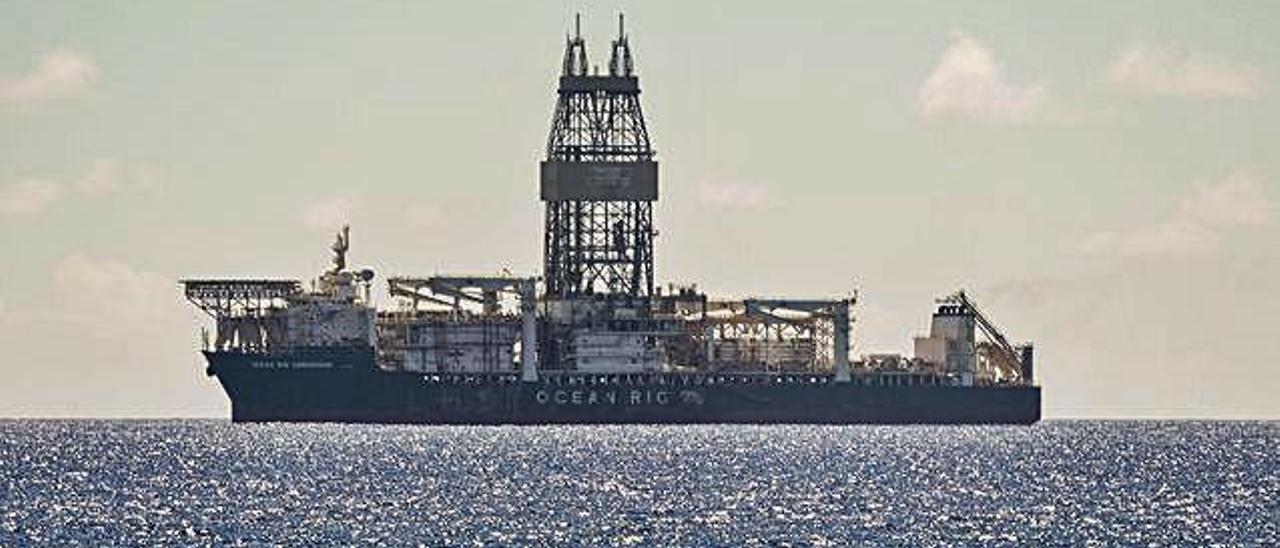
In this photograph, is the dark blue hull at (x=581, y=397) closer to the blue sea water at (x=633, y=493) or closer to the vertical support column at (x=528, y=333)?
the vertical support column at (x=528, y=333)

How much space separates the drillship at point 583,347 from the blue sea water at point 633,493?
28.3 feet

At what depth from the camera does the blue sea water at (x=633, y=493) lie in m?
92.4

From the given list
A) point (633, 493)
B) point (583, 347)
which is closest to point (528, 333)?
point (583, 347)

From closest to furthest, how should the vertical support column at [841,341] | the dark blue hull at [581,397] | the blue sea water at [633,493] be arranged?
the blue sea water at [633,493] → the dark blue hull at [581,397] → the vertical support column at [841,341]

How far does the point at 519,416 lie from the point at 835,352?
1813cm

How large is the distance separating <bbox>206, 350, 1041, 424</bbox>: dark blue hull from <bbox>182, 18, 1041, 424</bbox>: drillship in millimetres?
80

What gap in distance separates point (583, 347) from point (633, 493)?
76.2 meters

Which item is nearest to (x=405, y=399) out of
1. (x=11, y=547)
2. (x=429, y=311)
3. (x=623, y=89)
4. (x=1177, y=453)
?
(x=429, y=311)

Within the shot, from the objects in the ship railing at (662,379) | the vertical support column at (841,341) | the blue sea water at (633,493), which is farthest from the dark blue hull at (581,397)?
the blue sea water at (633,493)

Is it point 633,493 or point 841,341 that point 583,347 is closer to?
point 841,341

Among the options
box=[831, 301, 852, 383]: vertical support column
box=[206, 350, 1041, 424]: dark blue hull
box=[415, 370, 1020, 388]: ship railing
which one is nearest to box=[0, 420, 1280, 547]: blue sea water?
box=[206, 350, 1041, 424]: dark blue hull

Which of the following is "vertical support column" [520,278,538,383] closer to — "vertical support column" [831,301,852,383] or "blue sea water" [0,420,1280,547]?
"blue sea water" [0,420,1280,547]

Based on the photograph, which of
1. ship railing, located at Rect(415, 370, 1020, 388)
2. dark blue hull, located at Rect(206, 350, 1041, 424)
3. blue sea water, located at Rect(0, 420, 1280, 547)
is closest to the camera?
blue sea water, located at Rect(0, 420, 1280, 547)

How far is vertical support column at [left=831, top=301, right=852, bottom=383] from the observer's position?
191 metres
